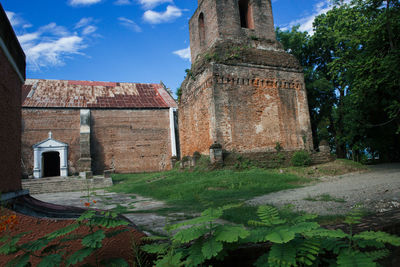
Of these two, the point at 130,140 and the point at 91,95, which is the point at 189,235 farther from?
the point at 91,95

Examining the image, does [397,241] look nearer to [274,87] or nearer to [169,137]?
[274,87]

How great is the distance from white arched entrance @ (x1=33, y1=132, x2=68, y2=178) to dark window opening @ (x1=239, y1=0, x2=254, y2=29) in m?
17.0

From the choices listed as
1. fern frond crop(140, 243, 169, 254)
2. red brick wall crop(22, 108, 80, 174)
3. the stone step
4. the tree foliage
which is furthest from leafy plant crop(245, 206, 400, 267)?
red brick wall crop(22, 108, 80, 174)

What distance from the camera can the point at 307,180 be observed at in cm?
984

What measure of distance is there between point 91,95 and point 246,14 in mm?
15865

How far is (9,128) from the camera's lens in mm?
3496

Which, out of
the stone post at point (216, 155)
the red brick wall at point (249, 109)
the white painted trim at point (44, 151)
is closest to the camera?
the stone post at point (216, 155)

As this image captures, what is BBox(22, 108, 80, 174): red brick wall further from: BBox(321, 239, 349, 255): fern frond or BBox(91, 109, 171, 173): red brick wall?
BBox(321, 239, 349, 255): fern frond

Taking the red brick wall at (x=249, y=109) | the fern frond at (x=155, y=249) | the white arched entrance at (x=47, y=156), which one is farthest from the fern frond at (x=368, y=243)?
the white arched entrance at (x=47, y=156)

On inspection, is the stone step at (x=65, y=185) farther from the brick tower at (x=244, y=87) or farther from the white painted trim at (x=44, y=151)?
the brick tower at (x=244, y=87)

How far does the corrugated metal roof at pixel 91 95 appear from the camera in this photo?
2231 cm

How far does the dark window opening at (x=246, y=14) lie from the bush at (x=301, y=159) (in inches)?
336

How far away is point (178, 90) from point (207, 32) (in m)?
4.81

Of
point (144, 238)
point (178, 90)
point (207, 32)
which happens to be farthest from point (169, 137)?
point (144, 238)
